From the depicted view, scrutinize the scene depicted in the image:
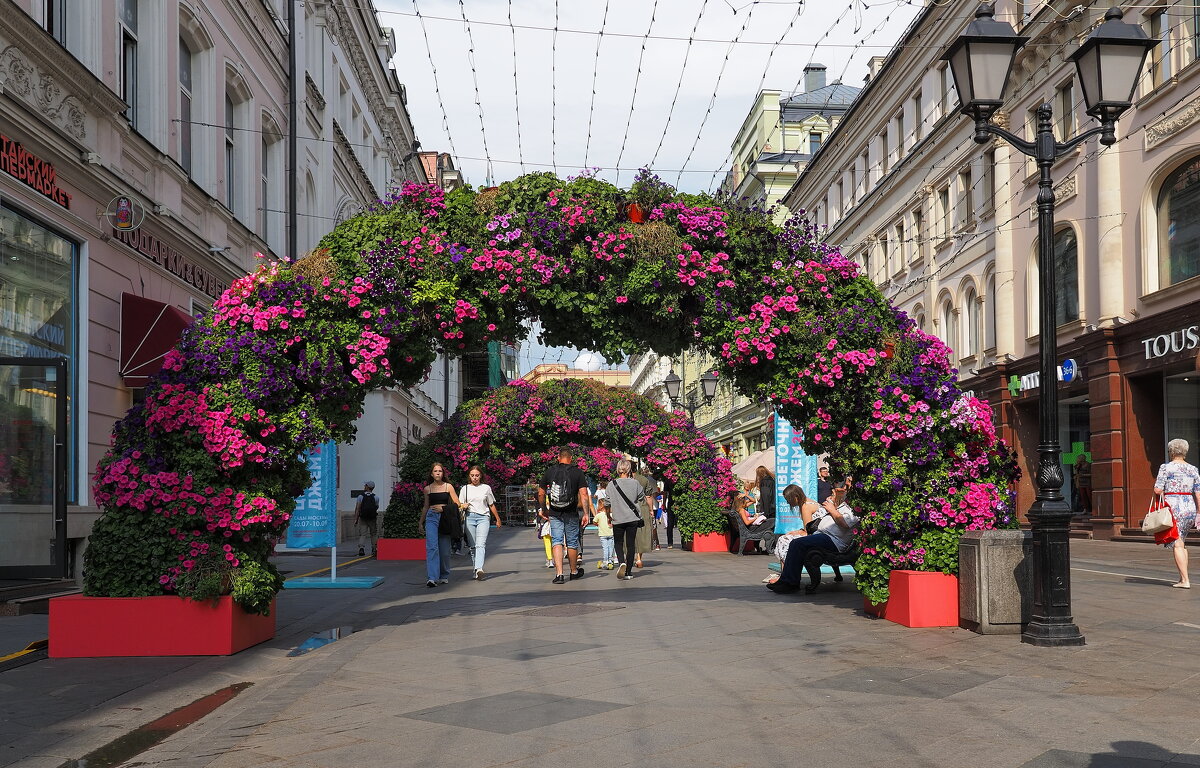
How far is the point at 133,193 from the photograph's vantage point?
15062 mm

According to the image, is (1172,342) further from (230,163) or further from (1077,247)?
(230,163)

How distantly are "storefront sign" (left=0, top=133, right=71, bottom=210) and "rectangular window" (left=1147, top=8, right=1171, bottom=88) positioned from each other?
1926 cm

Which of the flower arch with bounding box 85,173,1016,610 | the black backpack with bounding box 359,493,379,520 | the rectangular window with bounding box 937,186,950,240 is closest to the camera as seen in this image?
the flower arch with bounding box 85,173,1016,610

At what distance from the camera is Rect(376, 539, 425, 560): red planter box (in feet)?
71.8

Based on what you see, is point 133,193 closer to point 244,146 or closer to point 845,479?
point 244,146

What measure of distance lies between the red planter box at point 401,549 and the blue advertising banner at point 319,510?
18.3 feet

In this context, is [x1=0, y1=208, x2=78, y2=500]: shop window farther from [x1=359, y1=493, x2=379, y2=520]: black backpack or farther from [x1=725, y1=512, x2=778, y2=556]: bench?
[x1=359, y1=493, x2=379, y2=520]: black backpack

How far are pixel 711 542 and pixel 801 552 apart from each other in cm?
1063

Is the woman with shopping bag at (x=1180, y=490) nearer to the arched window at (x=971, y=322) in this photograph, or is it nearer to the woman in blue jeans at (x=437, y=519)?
the woman in blue jeans at (x=437, y=519)

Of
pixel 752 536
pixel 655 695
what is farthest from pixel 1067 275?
pixel 655 695

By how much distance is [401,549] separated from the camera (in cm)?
2192

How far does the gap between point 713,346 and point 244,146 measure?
49.1 ft

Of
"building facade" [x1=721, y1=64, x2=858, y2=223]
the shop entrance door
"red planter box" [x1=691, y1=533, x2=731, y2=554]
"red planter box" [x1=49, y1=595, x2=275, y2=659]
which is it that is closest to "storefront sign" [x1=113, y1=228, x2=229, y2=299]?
the shop entrance door

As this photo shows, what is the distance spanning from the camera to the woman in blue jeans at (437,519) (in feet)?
49.5
